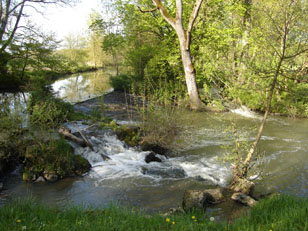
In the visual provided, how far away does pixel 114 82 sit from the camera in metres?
23.2

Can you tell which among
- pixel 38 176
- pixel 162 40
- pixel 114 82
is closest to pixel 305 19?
pixel 38 176

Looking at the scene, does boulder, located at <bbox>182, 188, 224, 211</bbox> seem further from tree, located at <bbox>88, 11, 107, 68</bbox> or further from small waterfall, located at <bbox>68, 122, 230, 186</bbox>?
tree, located at <bbox>88, 11, 107, 68</bbox>

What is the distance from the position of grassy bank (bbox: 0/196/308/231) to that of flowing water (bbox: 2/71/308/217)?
120 cm

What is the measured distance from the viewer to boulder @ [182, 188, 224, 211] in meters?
5.32

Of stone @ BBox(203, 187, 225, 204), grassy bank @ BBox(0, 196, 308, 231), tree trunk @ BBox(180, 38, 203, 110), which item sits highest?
tree trunk @ BBox(180, 38, 203, 110)

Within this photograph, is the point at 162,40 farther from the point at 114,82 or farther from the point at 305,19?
the point at 305,19

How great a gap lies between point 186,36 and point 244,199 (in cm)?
1077

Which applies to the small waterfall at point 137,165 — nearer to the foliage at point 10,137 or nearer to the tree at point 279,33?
the tree at point 279,33

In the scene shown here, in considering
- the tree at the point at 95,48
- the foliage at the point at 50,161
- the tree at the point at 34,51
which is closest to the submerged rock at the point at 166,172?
the foliage at the point at 50,161

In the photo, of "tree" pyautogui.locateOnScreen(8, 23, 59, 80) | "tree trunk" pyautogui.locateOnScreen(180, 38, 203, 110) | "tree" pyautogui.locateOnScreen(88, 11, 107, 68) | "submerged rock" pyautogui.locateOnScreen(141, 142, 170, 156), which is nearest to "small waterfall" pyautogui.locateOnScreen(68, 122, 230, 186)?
"submerged rock" pyautogui.locateOnScreen(141, 142, 170, 156)

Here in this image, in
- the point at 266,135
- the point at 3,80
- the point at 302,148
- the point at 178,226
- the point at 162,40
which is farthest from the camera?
the point at 3,80

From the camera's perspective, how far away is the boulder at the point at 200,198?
5320 millimetres

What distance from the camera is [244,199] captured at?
5.61 meters

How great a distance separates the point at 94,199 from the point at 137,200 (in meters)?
0.97
